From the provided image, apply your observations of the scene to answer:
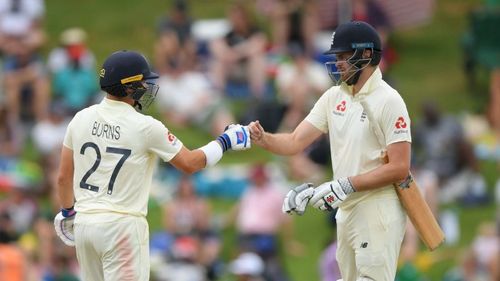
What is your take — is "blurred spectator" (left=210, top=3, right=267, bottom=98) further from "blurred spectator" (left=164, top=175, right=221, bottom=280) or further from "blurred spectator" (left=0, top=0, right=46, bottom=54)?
"blurred spectator" (left=164, top=175, right=221, bottom=280)

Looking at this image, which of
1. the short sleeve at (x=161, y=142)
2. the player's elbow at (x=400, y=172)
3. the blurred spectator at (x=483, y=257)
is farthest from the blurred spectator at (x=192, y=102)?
the player's elbow at (x=400, y=172)

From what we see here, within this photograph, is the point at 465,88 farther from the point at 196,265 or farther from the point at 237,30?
the point at 196,265

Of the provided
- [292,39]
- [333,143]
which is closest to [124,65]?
[333,143]

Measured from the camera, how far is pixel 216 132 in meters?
21.3

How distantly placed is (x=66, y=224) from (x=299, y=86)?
1066 centimetres

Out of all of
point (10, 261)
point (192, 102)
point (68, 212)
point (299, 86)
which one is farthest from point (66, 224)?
point (192, 102)

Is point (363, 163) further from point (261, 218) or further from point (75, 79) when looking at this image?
point (75, 79)

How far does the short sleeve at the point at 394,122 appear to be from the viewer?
10.0m

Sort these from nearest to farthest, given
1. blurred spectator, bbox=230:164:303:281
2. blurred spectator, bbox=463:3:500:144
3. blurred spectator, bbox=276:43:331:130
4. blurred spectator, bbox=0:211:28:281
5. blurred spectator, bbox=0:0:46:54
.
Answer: blurred spectator, bbox=0:211:28:281
blurred spectator, bbox=230:164:303:281
blurred spectator, bbox=276:43:331:130
blurred spectator, bbox=463:3:500:144
blurred spectator, bbox=0:0:46:54

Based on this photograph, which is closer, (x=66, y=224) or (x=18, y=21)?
(x=66, y=224)

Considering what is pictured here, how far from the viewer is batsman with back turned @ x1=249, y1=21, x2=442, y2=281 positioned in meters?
10.1

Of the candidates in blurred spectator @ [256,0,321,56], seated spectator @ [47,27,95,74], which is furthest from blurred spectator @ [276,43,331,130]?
seated spectator @ [47,27,95,74]

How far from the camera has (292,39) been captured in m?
23.0

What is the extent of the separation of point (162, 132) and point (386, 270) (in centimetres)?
199
